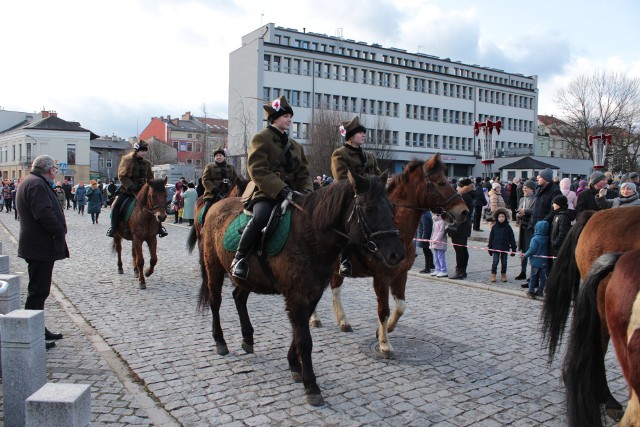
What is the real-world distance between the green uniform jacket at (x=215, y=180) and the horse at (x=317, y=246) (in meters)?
5.71

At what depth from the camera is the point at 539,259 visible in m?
9.91

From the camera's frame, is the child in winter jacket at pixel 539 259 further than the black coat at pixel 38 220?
Yes

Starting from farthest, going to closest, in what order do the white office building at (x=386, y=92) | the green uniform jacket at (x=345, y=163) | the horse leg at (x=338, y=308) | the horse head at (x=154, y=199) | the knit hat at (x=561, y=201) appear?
the white office building at (x=386, y=92), the horse head at (x=154, y=199), the knit hat at (x=561, y=201), the horse leg at (x=338, y=308), the green uniform jacket at (x=345, y=163)

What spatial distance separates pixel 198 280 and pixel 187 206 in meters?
14.9

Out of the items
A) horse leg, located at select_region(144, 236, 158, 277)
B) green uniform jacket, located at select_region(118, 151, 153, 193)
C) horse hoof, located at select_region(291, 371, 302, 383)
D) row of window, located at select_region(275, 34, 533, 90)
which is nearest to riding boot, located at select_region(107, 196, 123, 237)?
green uniform jacket, located at select_region(118, 151, 153, 193)

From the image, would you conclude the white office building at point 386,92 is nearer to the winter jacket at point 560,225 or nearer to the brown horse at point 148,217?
the brown horse at point 148,217

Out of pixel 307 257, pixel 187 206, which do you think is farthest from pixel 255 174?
pixel 187 206

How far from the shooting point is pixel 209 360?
599 cm

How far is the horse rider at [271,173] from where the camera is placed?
536 centimetres

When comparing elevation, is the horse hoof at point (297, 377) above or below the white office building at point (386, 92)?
below

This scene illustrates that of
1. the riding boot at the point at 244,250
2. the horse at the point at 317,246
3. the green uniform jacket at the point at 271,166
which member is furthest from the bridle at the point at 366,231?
the riding boot at the point at 244,250

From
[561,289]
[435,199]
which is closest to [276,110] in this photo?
[435,199]

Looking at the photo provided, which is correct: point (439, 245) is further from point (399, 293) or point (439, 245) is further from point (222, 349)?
point (222, 349)

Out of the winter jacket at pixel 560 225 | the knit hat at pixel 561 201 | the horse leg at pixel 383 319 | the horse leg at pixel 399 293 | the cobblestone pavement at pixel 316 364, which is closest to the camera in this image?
the cobblestone pavement at pixel 316 364
